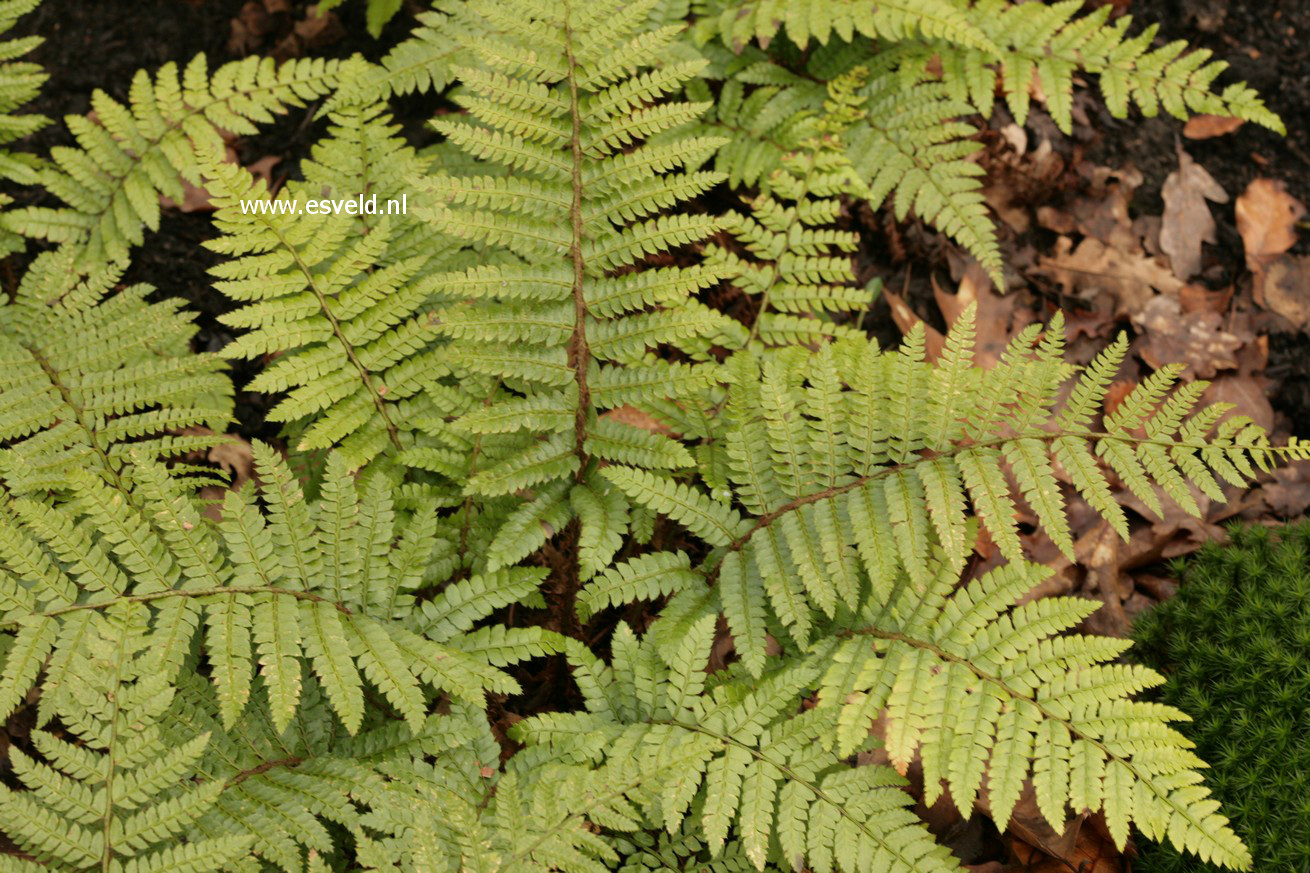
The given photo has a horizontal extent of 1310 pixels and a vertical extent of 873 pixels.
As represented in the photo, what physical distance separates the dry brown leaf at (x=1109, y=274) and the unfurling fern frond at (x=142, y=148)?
10.8ft

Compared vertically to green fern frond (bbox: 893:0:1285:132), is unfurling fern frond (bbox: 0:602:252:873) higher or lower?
lower

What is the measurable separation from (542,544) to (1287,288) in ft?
12.2

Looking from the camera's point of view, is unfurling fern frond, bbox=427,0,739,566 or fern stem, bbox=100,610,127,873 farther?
unfurling fern frond, bbox=427,0,739,566

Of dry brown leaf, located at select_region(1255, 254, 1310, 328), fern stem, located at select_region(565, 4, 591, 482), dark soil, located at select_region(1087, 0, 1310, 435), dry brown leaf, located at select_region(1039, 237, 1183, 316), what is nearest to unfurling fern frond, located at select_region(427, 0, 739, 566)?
fern stem, located at select_region(565, 4, 591, 482)

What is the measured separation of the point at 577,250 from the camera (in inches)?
110

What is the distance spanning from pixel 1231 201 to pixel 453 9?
Answer: 3.71 meters

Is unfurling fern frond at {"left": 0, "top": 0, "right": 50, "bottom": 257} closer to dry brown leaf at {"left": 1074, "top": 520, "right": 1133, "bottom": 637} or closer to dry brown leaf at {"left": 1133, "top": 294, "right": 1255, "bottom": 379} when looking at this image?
dry brown leaf at {"left": 1074, "top": 520, "right": 1133, "bottom": 637}

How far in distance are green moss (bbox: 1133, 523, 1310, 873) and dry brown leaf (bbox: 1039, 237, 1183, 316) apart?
5.05 ft

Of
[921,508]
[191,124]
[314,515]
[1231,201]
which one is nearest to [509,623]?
[314,515]

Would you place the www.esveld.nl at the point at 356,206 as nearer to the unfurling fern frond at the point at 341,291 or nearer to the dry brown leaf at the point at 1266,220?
the unfurling fern frond at the point at 341,291

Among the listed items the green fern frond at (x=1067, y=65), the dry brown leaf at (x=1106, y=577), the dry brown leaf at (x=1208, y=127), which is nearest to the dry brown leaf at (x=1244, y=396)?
the dry brown leaf at (x=1106, y=577)

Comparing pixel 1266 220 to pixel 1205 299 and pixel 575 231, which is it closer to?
pixel 1205 299

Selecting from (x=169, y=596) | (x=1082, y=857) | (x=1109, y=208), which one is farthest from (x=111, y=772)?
(x=1109, y=208)

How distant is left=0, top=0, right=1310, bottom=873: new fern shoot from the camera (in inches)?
94.0
